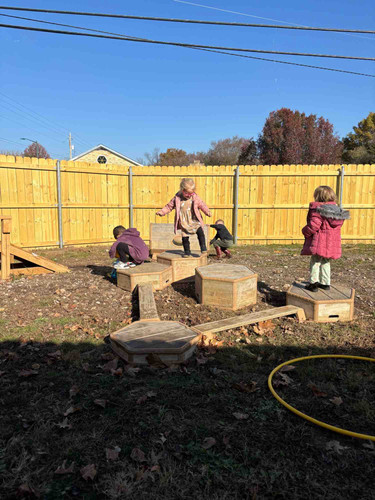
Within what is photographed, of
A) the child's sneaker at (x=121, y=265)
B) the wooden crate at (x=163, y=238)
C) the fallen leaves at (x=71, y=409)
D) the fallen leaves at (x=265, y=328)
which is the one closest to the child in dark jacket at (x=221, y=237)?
the wooden crate at (x=163, y=238)

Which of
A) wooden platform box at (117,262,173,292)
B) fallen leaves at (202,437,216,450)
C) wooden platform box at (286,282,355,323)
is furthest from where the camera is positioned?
wooden platform box at (117,262,173,292)

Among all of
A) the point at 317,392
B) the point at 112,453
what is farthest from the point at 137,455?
the point at 317,392

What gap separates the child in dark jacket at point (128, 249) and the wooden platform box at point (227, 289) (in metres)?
1.80

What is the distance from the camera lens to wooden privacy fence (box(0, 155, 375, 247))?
40.6ft

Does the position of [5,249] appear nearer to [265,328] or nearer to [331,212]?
[265,328]

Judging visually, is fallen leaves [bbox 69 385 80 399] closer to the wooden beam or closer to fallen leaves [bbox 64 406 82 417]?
fallen leaves [bbox 64 406 82 417]

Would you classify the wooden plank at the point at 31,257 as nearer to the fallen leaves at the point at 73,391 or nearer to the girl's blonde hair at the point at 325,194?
the fallen leaves at the point at 73,391

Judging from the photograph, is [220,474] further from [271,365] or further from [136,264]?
[136,264]

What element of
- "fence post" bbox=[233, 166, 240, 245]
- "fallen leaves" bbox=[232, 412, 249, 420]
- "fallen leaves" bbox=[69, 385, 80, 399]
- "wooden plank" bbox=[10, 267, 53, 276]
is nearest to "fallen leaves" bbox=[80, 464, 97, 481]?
"fallen leaves" bbox=[69, 385, 80, 399]

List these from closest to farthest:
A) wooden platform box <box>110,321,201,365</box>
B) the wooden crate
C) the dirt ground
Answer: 1. the dirt ground
2. wooden platform box <box>110,321,201,365</box>
3. the wooden crate

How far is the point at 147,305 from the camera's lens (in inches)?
199

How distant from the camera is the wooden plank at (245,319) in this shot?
432 centimetres

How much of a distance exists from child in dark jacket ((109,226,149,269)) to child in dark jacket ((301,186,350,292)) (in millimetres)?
3283

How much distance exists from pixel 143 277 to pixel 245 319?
2385 mm
